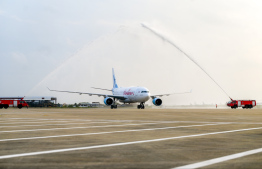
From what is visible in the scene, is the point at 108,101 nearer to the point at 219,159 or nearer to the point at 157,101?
the point at 157,101

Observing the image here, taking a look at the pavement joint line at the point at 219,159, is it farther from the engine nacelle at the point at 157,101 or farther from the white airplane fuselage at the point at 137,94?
the engine nacelle at the point at 157,101

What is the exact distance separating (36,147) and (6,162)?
218cm

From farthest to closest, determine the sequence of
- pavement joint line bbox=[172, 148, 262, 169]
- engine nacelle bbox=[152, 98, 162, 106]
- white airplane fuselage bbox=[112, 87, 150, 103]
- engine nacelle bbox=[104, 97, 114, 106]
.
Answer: engine nacelle bbox=[104, 97, 114, 106], engine nacelle bbox=[152, 98, 162, 106], white airplane fuselage bbox=[112, 87, 150, 103], pavement joint line bbox=[172, 148, 262, 169]

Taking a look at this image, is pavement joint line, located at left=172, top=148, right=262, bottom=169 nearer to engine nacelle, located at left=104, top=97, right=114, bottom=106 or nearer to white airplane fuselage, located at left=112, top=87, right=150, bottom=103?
white airplane fuselage, located at left=112, top=87, right=150, bottom=103

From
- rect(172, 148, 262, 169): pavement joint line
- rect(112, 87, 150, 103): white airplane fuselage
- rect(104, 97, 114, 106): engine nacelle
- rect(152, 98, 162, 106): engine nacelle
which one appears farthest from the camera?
rect(104, 97, 114, 106): engine nacelle

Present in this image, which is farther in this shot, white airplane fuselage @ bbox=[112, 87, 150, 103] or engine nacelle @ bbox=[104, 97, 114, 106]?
engine nacelle @ bbox=[104, 97, 114, 106]

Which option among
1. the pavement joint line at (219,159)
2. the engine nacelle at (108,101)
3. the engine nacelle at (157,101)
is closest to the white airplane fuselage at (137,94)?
the engine nacelle at (157,101)

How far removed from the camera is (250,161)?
6668 millimetres

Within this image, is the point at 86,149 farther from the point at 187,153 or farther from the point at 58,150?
the point at 187,153

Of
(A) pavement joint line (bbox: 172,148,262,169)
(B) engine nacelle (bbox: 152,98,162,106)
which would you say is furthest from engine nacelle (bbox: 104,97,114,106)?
(A) pavement joint line (bbox: 172,148,262,169)

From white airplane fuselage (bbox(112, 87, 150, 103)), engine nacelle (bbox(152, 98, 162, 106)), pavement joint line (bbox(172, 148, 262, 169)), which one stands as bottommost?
pavement joint line (bbox(172, 148, 262, 169))

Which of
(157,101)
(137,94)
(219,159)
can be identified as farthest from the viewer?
(157,101)

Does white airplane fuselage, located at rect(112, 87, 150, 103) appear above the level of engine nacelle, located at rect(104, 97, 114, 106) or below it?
above

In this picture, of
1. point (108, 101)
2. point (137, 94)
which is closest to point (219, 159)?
point (137, 94)
